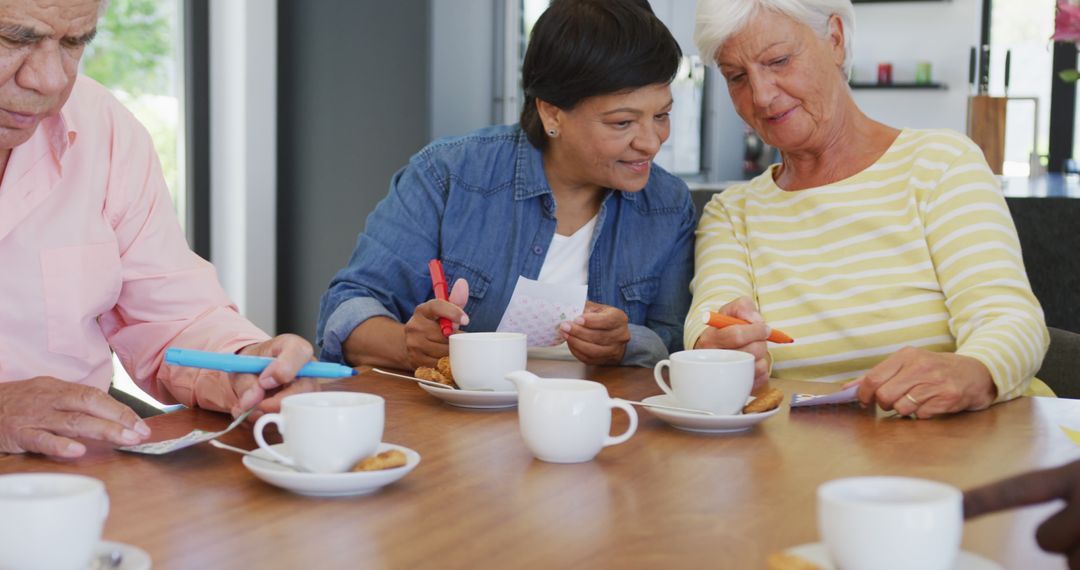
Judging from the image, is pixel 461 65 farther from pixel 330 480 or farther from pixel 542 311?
pixel 330 480

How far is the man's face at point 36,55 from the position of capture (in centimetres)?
128

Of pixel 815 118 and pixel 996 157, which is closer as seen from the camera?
pixel 815 118

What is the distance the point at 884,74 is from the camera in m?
6.49

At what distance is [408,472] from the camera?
3.30 feet

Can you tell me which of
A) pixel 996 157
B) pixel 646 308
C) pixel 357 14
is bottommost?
pixel 646 308

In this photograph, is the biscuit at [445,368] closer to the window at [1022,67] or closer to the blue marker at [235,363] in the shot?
the blue marker at [235,363]

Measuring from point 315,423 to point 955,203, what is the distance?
1128 millimetres

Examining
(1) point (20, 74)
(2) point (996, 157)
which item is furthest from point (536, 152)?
(2) point (996, 157)

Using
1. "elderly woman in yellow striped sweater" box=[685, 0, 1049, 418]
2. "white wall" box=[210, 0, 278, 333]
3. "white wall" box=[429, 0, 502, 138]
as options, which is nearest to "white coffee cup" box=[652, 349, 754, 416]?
"elderly woman in yellow striped sweater" box=[685, 0, 1049, 418]

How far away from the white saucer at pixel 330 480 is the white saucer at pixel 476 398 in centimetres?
34

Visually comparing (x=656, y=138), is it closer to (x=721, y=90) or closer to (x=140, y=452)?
(x=140, y=452)

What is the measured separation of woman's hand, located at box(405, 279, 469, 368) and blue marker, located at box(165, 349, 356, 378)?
1.16 feet

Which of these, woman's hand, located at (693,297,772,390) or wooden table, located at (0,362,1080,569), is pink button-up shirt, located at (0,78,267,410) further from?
woman's hand, located at (693,297,772,390)

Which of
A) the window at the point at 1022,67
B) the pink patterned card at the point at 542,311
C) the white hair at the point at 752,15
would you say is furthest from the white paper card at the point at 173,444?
the window at the point at 1022,67
